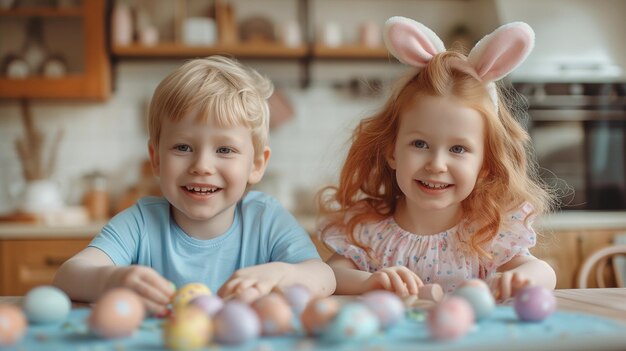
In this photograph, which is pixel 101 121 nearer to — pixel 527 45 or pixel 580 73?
pixel 580 73

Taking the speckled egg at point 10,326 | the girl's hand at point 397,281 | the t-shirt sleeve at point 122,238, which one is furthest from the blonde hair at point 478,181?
the speckled egg at point 10,326

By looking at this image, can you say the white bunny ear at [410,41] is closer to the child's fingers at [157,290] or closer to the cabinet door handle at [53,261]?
the child's fingers at [157,290]

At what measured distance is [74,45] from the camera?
2.89 m

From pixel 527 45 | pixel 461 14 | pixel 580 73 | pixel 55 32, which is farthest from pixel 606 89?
pixel 55 32

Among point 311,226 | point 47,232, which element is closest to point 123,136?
point 47,232

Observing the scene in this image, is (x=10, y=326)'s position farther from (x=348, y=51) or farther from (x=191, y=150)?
(x=348, y=51)

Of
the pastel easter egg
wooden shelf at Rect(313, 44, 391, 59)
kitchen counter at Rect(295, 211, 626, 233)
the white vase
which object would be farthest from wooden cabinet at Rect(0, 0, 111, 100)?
the pastel easter egg

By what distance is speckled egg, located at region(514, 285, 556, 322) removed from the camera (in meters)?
0.75

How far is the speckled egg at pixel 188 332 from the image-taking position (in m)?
0.62

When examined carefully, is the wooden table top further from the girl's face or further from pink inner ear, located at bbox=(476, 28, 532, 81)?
pink inner ear, located at bbox=(476, 28, 532, 81)

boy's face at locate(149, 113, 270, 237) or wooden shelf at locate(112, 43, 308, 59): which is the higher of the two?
wooden shelf at locate(112, 43, 308, 59)

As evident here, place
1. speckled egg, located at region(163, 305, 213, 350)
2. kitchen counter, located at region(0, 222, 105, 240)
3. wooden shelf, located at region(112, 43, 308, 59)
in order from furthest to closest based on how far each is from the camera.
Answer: wooden shelf, located at region(112, 43, 308, 59)
kitchen counter, located at region(0, 222, 105, 240)
speckled egg, located at region(163, 305, 213, 350)

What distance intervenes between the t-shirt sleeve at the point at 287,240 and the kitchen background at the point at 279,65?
155 cm

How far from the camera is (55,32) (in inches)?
114
